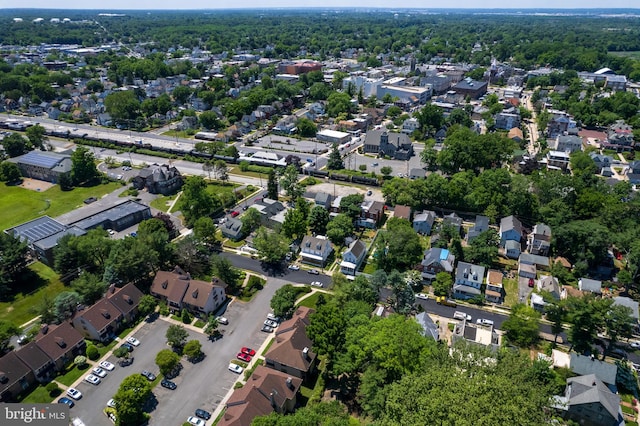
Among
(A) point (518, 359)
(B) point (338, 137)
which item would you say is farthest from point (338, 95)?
(A) point (518, 359)

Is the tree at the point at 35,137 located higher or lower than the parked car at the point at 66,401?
higher

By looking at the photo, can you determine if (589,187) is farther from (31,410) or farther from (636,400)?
(31,410)

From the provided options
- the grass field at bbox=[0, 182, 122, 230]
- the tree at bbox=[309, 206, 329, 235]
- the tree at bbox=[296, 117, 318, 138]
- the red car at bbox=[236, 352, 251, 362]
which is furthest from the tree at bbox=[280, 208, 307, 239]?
the tree at bbox=[296, 117, 318, 138]

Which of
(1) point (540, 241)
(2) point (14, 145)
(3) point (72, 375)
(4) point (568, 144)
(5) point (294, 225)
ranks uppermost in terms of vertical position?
(4) point (568, 144)

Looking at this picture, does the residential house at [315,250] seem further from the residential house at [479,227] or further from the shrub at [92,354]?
the shrub at [92,354]

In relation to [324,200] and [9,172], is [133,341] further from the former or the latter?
[9,172]

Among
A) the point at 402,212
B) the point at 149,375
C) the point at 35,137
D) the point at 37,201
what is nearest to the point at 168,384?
the point at 149,375

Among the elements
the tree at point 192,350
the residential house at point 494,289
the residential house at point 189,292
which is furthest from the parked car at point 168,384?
the residential house at point 494,289
